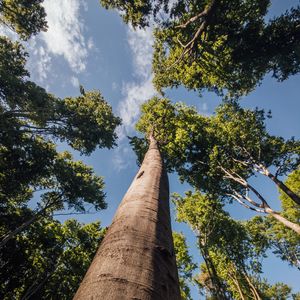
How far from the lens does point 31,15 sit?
54.1ft

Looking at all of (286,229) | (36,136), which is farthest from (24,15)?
(286,229)

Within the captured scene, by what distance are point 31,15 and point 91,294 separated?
1979 cm

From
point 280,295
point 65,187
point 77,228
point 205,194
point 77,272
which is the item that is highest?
point 280,295

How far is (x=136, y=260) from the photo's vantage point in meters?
1.45

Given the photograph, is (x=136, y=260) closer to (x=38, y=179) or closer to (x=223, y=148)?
(x=223, y=148)

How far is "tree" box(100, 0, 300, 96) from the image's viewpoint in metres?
11.8

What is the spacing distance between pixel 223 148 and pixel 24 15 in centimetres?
1588

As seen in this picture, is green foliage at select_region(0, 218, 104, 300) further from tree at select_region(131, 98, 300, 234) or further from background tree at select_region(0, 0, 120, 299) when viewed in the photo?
tree at select_region(131, 98, 300, 234)

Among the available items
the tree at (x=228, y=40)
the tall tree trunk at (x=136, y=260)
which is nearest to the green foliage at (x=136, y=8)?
the tree at (x=228, y=40)

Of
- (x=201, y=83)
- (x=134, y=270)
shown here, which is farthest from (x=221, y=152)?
(x=134, y=270)

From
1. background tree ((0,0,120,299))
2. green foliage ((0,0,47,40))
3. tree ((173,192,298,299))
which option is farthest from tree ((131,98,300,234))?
Result: green foliage ((0,0,47,40))

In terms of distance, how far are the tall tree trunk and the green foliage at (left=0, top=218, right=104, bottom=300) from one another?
1487cm

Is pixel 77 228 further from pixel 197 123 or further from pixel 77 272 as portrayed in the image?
pixel 197 123

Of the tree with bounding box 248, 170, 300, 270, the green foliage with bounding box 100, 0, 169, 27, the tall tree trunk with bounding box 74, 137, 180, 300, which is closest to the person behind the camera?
the tall tree trunk with bounding box 74, 137, 180, 300
